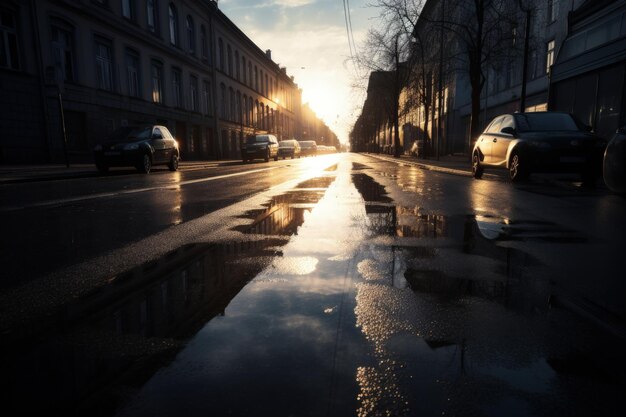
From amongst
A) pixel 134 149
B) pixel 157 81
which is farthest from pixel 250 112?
pixel 134 149

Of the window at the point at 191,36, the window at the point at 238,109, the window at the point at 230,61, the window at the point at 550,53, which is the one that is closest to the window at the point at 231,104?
the window at the point at 238,109

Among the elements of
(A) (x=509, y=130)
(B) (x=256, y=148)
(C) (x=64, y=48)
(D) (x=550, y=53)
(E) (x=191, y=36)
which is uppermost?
A: (E) (x=191, y=36)

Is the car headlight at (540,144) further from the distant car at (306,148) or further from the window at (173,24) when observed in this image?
the distant car at (306,148)

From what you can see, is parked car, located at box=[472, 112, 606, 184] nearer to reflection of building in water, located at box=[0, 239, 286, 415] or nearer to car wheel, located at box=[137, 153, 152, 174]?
reflection of building in water, located at box=[0, 239, 286, 415]

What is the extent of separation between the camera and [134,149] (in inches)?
548

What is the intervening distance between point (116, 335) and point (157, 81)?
2803 cm

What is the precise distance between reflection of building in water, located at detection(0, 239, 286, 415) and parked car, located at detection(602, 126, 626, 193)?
6.76 metres

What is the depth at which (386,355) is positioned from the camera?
1.50m

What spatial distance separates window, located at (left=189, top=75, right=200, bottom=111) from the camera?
1238 inches

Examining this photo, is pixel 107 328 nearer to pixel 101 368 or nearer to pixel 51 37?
pixel 101 368

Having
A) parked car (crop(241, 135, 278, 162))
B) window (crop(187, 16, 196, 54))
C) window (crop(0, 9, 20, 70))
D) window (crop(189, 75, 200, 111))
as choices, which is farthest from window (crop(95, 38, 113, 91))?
window (crop(187, 16, 196, 54))

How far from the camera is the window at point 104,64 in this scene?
20984 mm

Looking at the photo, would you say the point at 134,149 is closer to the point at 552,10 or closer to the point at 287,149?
the point at 552,10

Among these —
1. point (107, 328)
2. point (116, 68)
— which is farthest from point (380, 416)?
point (116, 68)
